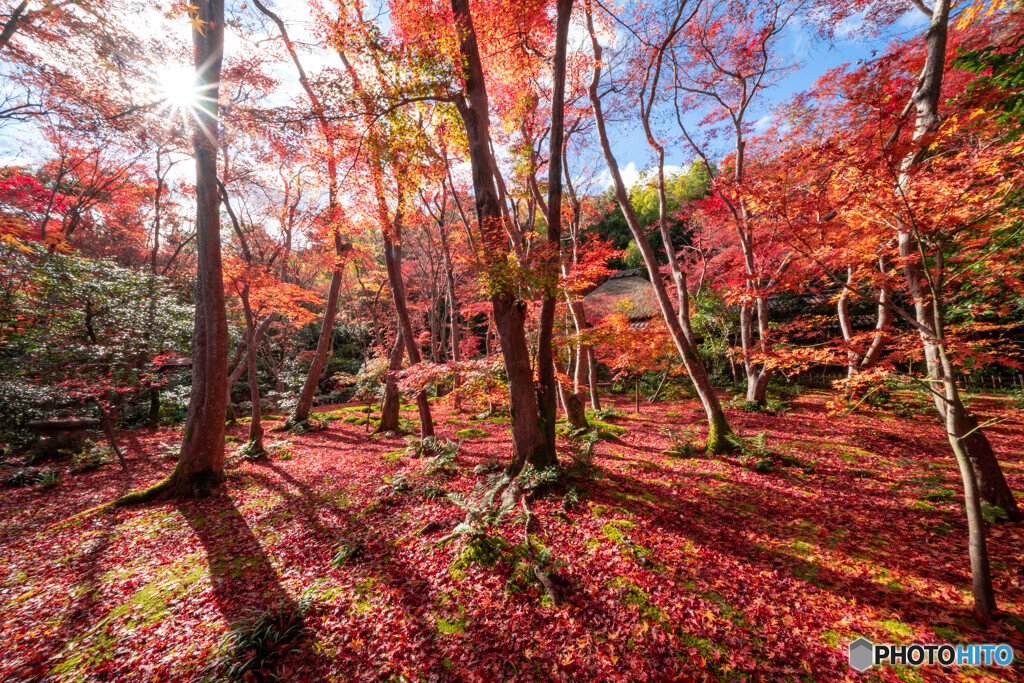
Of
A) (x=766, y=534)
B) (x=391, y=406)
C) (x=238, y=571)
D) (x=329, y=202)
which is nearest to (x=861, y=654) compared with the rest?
(x=766, y=534)

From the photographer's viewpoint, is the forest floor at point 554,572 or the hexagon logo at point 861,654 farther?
the forest floor at point 554,572

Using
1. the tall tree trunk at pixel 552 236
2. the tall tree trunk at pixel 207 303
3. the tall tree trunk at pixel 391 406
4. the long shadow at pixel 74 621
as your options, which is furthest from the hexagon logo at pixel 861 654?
the tall tree trunk at pixel 391 406

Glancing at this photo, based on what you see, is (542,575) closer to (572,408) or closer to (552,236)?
(552,236)

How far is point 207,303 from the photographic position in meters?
6.50

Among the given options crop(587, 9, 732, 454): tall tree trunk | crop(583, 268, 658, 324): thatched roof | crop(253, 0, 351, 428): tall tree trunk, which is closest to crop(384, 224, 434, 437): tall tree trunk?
crop(253, 0, 351, 428): tall tree trunk

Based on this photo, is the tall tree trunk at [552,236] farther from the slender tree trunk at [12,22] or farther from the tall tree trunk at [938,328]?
the slender tree trunk at [12,22]

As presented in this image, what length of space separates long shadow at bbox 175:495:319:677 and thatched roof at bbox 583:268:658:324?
13843mm

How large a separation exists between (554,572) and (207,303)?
768cm

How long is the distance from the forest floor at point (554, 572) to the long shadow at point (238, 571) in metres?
0.03

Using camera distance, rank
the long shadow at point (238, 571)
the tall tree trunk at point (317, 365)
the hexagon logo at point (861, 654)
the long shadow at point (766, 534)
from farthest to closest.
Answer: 1. the tall tree trunk at point (317, 365)
2. the long shadow at point (238, 571)
3. the long shadow at point (766, 534)
4. the hexagon logo at point (861, 654)

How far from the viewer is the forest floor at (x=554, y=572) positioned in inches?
115

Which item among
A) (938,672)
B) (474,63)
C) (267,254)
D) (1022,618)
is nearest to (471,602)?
(938,672)

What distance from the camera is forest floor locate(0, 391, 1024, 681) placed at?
2.93 metres

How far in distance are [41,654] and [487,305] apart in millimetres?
11205
